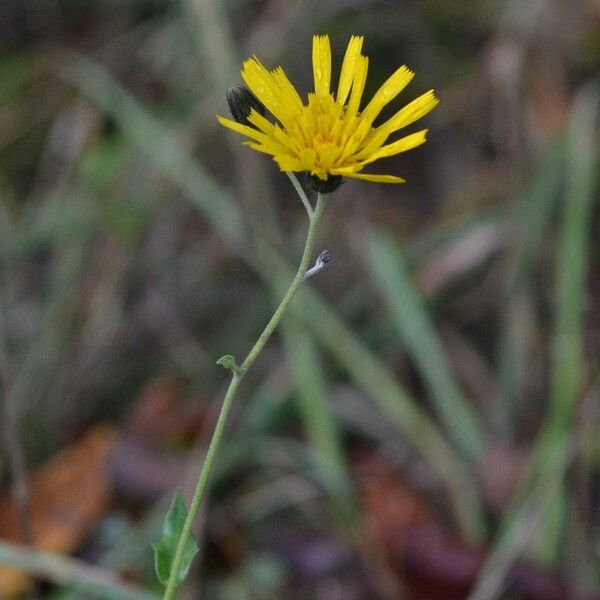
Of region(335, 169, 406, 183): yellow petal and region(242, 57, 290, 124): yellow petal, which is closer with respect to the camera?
region(335, 169, 406, 183): yellow petal

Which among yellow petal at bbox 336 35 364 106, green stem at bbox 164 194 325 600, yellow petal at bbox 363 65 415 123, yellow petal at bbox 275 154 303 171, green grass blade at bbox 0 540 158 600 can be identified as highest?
yellow petal at bbox 336 35 364 106

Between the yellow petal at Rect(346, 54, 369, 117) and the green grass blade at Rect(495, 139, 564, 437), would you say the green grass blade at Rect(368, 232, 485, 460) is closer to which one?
the green grass blade at Rect(495, 139, 564, 437)

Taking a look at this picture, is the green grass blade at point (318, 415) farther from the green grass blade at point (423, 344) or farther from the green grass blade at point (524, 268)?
the green grass blade at point (524, 268)

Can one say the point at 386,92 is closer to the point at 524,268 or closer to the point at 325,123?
the point at 325,123

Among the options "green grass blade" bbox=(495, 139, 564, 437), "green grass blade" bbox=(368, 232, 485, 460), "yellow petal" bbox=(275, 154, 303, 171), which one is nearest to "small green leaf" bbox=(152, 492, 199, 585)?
"yellow petal" bbox=(275, 154, 303, 171)

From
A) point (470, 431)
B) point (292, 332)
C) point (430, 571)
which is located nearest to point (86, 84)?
point (292, 332)

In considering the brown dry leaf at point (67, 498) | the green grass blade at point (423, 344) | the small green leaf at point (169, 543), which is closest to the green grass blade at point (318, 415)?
the green grass blade at point (423, 344)

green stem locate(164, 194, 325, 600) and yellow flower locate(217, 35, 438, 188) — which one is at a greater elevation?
yellow flower locate(217, 35, 438, 188)

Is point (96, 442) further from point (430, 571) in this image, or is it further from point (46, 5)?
point (46, 5)
